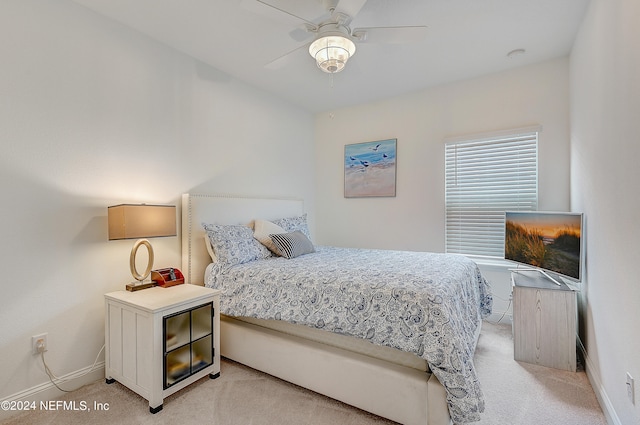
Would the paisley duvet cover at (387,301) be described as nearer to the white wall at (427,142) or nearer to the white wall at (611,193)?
the white wall at (611,193)

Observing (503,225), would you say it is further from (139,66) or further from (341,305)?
(139,66)

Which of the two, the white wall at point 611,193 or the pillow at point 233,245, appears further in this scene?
the pillow at point 233,245

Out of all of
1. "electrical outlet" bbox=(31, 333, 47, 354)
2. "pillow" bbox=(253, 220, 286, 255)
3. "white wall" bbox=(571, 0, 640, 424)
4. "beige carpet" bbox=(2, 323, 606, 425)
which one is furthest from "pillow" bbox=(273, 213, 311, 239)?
"white wall" bbox=(571, 0, 640, 424)

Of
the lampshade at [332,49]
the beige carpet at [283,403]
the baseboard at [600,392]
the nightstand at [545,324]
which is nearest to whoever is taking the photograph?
the baseboard at [600,392]

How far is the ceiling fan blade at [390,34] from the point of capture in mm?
1963

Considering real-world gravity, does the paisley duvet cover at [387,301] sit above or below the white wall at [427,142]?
below

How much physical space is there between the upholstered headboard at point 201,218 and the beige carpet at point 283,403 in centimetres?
101

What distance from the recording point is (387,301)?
70.7 inches

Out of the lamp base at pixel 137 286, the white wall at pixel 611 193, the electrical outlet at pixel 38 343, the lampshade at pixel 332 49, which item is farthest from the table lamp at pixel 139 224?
the white wall at pixel 611 193

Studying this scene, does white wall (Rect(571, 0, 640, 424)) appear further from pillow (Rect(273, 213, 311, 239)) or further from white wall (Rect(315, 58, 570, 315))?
pillow (Rect(273, 213, 311, 239))

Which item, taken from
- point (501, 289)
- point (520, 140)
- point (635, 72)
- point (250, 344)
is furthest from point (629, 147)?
point (250, 344)

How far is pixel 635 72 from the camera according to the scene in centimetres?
139

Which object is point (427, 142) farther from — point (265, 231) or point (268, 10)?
point (268, 10)

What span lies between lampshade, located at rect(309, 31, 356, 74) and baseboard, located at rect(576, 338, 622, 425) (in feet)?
8.91
